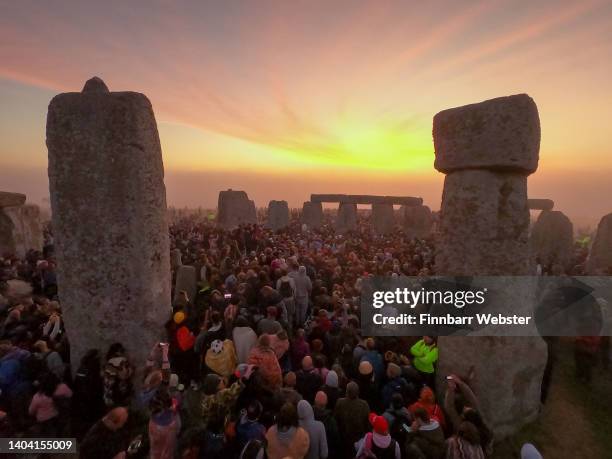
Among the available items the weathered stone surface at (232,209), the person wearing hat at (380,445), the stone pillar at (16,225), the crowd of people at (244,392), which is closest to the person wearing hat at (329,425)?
the crowd of people at (244,392)

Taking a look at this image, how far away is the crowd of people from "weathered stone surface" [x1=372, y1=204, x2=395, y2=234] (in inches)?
842

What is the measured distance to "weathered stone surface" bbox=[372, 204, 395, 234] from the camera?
28.2 meters

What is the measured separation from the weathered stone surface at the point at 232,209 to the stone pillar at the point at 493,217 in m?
22.1

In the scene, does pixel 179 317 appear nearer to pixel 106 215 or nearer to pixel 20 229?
pixel 106 215

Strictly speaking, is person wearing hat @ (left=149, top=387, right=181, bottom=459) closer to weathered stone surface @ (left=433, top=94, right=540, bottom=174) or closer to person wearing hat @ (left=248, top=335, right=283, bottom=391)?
person wearing hat @ (left=248, top=335, right=283, bottom=391)

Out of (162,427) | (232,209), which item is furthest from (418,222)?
(162,427)

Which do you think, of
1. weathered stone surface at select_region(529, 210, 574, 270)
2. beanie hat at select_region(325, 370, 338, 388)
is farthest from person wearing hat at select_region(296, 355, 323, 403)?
weathered stone surface at select_region(529, 210, 574, 270)

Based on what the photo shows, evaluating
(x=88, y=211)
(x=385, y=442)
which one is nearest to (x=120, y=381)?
(x=88, y=211)

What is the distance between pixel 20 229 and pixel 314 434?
53.2ft

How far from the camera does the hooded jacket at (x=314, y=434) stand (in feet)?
12.3

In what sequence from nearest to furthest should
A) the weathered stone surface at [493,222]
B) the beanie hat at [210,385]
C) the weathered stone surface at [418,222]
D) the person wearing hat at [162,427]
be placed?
the person wearing hat at [162,427] < the beanie hat at [210,385] < the weathered stone surface at [493,222] < the weathered stone surface at [418,222]

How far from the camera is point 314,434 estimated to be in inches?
149

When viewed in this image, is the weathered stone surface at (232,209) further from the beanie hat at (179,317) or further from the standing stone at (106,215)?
the standing stone at (106,215)

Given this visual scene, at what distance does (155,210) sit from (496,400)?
18.7 feet
